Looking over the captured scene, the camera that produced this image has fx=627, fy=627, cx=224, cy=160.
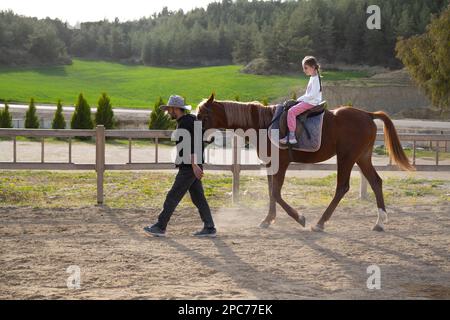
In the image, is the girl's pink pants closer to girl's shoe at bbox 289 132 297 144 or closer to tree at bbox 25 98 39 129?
girl's shoe at bbox 289 132 297 144

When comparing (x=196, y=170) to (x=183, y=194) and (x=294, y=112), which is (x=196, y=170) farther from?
(x=294, y=112)

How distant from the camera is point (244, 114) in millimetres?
8680

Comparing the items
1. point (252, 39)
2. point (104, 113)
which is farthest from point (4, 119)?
point (252, 39)

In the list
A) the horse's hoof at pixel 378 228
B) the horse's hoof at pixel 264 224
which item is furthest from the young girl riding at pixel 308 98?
the horse's hoof at pixel 378 228

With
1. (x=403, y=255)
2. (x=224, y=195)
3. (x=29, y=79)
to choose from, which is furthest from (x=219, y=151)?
(x=29, y=79)

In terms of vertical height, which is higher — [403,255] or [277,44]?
[277,44]

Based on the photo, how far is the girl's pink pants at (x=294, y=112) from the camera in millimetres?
8602

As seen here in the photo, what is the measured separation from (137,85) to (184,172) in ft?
206

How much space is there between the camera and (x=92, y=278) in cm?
598

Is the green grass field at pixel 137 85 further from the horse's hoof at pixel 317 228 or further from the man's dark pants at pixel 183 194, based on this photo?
the man's dark pants at pixel 183 194

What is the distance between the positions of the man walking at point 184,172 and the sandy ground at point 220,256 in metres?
0.23

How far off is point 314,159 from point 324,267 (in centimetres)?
273

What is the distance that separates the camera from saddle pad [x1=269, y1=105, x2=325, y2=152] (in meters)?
8.72

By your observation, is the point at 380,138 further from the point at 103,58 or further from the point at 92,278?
the point at 103,58
